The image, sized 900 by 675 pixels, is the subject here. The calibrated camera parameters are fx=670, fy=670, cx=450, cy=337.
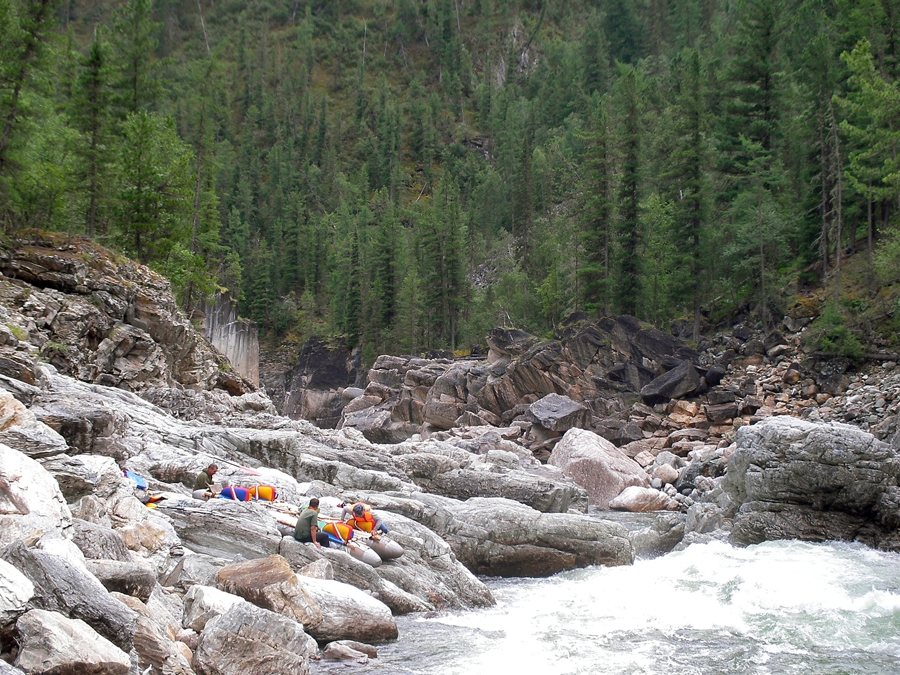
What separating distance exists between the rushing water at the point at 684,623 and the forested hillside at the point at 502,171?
20515 mm

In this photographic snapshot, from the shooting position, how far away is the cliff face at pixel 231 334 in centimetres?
5066

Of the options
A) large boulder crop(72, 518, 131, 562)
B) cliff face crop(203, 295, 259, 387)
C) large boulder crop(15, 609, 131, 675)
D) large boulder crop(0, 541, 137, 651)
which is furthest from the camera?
cliff face crop(203, 295, 259, 387)

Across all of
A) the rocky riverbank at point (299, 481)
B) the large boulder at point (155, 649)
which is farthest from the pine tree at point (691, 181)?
the large boulder at point (155, 649)

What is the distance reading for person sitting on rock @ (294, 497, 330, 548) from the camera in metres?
12.8

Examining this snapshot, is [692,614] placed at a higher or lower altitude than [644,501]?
lower

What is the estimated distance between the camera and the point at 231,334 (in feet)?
181

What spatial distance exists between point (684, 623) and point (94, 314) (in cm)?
2292

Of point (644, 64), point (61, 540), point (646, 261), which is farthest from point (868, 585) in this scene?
point (644, 64)

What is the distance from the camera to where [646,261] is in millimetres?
47219

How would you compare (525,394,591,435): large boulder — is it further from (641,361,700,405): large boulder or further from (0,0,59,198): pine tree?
(0,0,59,198): pine tree

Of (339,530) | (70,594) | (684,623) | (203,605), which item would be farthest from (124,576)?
(684,623)

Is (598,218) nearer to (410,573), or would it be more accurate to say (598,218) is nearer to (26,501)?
(410,573)

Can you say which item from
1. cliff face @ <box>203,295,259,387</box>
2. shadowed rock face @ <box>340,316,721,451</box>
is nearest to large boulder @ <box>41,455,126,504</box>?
shadowed rock face @ <box>340,316,721,451</box>

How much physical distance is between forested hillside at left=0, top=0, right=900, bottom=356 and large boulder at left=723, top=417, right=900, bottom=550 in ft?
52.2
